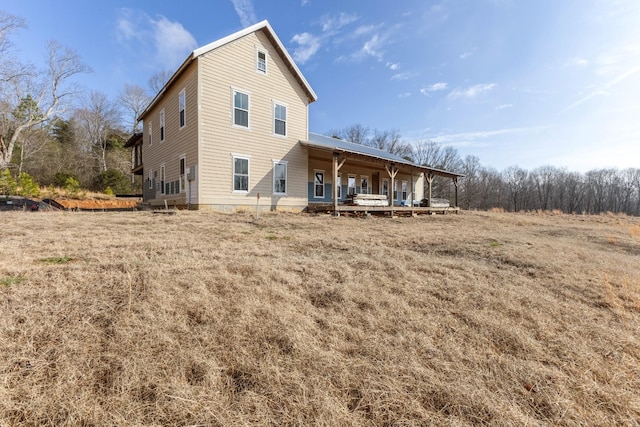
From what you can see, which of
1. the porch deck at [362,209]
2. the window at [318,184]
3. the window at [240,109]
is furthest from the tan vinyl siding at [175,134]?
the window at [318,184]

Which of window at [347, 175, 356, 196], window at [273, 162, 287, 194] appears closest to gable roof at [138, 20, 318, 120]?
window at [273, 162, 287, 194]

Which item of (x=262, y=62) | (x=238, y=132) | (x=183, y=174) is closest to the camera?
(x=238, y=132)

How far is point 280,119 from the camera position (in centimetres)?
1355

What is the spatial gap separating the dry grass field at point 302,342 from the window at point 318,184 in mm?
11887

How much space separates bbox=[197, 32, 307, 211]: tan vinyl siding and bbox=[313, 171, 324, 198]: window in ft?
6.32

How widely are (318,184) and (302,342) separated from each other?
569 inches

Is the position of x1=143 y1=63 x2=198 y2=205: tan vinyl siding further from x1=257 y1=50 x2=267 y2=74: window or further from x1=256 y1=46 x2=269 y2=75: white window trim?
x1=257 y1=50 x2=267 y2=74: window

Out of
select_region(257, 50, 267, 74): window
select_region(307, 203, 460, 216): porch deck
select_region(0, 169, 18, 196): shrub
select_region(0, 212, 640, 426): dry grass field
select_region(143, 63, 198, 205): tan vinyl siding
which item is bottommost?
select_region(0, 212, 640, 426): dry grass field

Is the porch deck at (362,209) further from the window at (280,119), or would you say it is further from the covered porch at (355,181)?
the window at (280,119)

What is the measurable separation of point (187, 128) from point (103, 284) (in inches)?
413

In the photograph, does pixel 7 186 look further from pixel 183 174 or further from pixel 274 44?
pixel 274 44

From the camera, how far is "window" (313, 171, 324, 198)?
1630 centimetres

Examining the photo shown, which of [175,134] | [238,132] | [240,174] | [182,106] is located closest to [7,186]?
[175,134]

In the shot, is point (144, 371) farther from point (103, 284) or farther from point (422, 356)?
point (422, 356)
